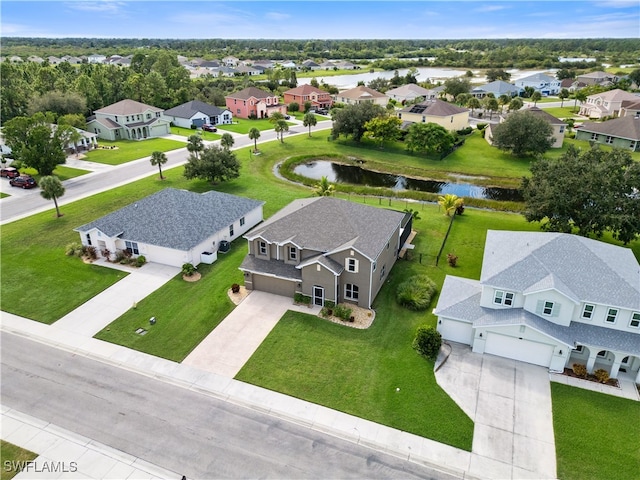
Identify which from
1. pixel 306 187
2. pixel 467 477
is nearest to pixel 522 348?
pixel 467 477

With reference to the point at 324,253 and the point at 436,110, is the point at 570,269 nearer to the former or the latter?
the point at 324,253

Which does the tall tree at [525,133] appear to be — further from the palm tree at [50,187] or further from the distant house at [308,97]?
the palm tree at [50,187]

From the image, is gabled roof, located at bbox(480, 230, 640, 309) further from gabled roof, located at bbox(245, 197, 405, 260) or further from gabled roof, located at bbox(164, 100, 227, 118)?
gabled roof, located at bbox(164, 100, 227, 118)

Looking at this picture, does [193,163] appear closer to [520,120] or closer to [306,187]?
[306,187]

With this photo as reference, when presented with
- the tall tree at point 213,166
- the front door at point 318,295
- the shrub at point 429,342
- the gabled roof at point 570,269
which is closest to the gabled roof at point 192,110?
the tall tree at point 213,166

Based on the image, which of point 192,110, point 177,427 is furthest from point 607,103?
point 177,427

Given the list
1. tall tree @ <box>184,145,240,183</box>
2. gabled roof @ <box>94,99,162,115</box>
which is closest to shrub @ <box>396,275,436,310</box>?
tall tree @ <box>184,145,240,183</box>
